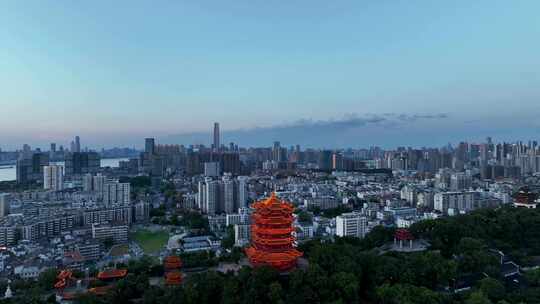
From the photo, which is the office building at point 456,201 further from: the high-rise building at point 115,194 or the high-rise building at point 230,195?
the high-rise building at point 115,194

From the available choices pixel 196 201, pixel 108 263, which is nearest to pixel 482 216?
pixel 108 263

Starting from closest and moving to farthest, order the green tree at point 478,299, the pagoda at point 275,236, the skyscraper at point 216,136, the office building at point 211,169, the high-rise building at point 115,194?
the green tree at point 478,299 → the pagoda at point 275,236 → the high-rise building at point 115,194 → the office building at point 211,169 → the skyscraper at point 216,136

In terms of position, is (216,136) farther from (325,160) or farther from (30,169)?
(30,169)

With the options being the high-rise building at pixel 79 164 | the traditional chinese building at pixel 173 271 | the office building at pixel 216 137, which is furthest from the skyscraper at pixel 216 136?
the traditional chinese building at pixel 173 271

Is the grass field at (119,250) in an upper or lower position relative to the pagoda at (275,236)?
lower

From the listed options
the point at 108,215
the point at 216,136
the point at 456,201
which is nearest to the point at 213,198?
the point at 108,215

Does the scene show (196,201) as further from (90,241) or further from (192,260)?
(192,260)
